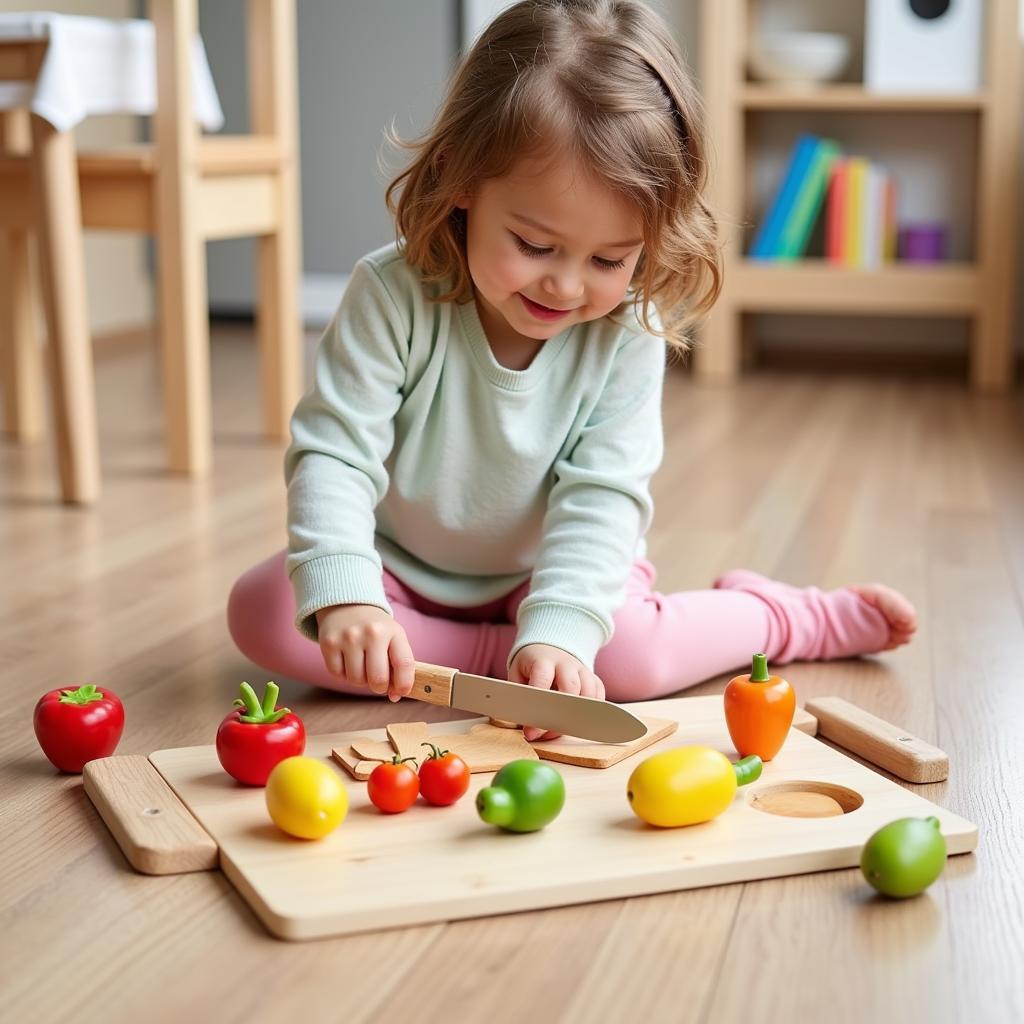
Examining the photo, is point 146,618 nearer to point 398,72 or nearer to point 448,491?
point 448,491

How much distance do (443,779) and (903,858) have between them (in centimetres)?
27

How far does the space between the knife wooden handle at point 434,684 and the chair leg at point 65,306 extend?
107 centimetres

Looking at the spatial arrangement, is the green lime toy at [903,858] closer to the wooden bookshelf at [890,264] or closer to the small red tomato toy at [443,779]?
the small red tomato toy at [443,779]

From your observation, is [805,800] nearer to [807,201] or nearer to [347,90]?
[807,201]

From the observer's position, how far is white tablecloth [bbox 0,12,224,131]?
188cm

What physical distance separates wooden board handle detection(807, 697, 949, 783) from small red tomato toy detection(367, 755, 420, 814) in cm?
35

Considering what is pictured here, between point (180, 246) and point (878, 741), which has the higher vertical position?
point (180, 246)

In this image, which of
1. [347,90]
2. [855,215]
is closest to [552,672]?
[855,215]

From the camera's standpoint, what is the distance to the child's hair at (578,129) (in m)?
1.05

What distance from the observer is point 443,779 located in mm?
910

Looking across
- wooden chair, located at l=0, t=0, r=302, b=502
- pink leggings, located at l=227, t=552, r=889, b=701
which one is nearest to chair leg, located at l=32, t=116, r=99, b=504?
wooden chair, located at l=0, t=0, r=302, b=502

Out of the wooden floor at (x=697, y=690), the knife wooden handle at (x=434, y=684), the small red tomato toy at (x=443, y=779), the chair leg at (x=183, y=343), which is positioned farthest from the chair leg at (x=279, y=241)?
the small red tomato toy at (x=443, y=779)

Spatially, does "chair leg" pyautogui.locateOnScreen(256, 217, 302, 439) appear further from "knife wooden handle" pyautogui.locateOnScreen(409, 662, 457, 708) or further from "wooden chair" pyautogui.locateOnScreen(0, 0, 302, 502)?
"knife wooden handle" pyautogui.locateOnScreen(409, 662, 457, 708)

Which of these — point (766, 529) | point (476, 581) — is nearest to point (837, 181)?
point (766, 529)
